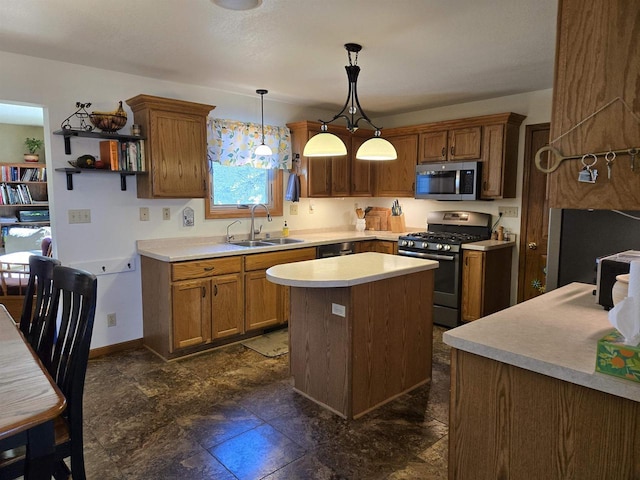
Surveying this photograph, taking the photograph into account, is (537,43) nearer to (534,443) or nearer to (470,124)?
(470,124)

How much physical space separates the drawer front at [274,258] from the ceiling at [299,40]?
157 centimetres

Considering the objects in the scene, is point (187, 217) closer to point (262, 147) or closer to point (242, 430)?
point (262, 147)

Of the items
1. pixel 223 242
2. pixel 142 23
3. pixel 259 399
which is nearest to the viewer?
pixel 142 23

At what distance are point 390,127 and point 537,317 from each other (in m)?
4.23

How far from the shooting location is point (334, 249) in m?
4.57

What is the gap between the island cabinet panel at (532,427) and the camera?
1184mm

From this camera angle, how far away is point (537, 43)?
9.34 feet

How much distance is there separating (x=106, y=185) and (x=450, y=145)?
3.45 meters

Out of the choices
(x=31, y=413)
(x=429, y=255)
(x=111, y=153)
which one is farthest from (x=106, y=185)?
(x=429, y=255)

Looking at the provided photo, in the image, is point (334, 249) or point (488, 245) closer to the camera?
point (488, 245)

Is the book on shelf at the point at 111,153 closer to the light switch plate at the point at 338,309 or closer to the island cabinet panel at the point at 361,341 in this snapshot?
the island cabinet panel at the point at 361,341

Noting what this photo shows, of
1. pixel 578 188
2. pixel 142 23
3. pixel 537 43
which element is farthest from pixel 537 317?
pixel 142 23

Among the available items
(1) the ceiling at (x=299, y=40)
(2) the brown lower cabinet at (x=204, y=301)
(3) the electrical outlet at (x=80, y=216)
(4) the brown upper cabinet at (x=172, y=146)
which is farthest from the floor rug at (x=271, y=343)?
(1) the ceiling at (x=299, y=40)

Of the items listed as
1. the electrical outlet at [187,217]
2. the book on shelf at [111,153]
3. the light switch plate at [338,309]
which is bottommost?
the light switch plate at [338,309]
